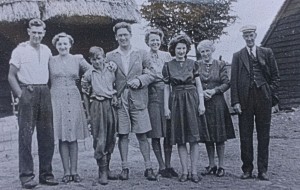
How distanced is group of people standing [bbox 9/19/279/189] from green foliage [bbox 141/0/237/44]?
8.31 ft

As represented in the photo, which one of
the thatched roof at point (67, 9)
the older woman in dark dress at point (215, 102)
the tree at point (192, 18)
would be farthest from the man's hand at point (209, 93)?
the thatched roof at point (67, 9)

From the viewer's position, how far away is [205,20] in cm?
821

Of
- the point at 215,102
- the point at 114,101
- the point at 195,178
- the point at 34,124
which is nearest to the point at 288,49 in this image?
the point at 215,102

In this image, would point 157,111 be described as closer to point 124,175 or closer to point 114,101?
point 114,101

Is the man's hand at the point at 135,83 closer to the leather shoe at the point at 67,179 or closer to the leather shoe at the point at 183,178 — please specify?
the leather shoe at the point at 183,178

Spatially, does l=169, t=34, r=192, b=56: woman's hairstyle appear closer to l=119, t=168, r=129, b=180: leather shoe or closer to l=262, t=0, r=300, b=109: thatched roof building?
l=119, t=168, r=129, b=180: leather shoe

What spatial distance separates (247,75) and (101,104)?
1.50 m

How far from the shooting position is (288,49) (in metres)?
10.8

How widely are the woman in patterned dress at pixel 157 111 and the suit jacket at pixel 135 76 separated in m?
0.14

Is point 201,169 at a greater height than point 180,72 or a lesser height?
lesser

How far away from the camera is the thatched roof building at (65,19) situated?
6789mm

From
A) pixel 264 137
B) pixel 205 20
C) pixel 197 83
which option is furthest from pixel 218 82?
pixel 205 20

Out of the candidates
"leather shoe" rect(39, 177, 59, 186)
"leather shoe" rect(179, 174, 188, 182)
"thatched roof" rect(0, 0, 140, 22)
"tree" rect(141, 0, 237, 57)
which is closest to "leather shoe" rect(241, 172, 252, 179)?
"leather shoe" rect(179, 174, 188, 182)

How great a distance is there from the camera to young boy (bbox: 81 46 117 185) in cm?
434
